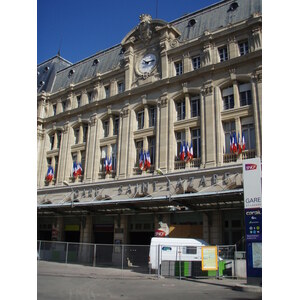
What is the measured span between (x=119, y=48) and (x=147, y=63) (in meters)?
5.97

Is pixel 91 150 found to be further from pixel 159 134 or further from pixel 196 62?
pixel 196 62

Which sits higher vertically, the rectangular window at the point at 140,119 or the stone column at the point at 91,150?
the rectangular window at the point at 140,119

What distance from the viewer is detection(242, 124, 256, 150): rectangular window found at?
21562 mm

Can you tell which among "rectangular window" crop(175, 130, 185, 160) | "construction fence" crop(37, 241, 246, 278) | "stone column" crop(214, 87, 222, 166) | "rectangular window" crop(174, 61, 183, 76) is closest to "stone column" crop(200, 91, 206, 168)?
"stone column" crop(214, 87, 222, 166)

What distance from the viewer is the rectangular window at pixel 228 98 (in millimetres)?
23655

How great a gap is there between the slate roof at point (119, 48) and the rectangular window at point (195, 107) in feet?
18.8

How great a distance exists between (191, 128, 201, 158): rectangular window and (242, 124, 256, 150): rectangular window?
3.51 meters

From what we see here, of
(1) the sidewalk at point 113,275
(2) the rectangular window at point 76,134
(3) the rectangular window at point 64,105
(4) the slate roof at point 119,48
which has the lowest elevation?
(1) the sidewalk at point 113,275

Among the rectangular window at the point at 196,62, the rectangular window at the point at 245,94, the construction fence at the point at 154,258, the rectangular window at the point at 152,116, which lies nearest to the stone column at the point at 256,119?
the rectangular window at the point at 245,94

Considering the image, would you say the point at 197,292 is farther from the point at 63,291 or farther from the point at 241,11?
the point at 241,11

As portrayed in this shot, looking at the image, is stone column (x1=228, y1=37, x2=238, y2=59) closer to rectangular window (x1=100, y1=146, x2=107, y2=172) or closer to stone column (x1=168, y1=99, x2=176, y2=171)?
stone column (x1=168, y1=99, x2=176, y2=171)

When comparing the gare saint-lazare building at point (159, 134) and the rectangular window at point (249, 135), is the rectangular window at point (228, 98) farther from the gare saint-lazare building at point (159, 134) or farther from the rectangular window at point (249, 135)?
the rectangular window at point (249, 135)
